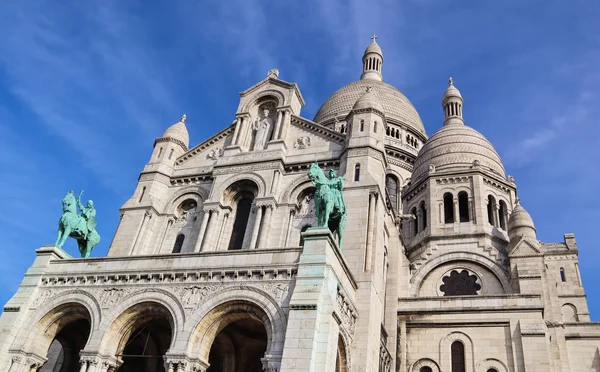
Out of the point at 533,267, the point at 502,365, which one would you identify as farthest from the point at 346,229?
the point at 533,267

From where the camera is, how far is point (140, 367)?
2502 cm

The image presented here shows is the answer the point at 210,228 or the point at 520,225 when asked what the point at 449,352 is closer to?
the point at 520,225

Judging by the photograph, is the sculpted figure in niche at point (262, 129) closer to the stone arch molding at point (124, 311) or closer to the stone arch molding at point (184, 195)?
the stone arch molding at point (184, 195)

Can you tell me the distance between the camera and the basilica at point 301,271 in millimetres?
19562

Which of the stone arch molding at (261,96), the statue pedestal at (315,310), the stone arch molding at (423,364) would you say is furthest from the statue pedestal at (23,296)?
the stone arch molding at (423,364)

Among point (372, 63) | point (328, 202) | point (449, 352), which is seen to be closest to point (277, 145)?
point (328, 202)

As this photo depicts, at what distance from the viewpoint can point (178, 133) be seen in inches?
1337

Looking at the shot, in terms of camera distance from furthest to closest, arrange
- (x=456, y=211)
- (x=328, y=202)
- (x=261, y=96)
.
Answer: (x=456, y=211)
(x=261, y=96)
(x=328, y=202)

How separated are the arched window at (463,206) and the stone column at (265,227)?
15658mm

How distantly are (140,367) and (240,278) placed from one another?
8.85 m

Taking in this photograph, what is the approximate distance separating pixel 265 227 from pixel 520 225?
16077 millimetres

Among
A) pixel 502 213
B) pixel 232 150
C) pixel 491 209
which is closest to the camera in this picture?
pixel 232 150

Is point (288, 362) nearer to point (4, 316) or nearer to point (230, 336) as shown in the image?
point (230, 336)

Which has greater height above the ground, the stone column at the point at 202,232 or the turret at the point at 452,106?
the turret at the point at 452,106
